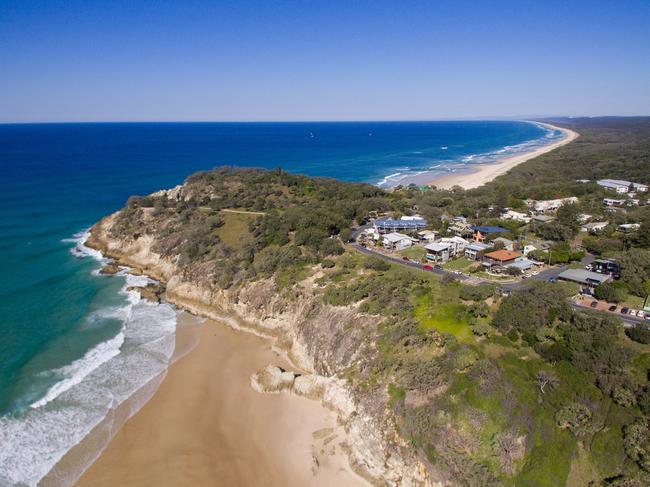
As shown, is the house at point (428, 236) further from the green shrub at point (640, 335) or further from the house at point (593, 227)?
the green shrub at point (640, 335)

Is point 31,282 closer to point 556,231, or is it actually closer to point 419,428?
point 419,428

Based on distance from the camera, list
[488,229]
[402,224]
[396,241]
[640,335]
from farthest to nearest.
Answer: [402,224] < [488,229] < [396,241] < [640,335]

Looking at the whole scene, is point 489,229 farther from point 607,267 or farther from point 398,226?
point 607,267

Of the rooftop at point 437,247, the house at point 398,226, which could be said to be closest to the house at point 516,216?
the house at point 398,226

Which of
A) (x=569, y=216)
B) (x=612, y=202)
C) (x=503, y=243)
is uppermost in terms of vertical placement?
(x=569, y=216)

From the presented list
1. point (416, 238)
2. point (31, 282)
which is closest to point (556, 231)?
point (416, 238)

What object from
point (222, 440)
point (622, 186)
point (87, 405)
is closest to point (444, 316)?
point (222, 440)
